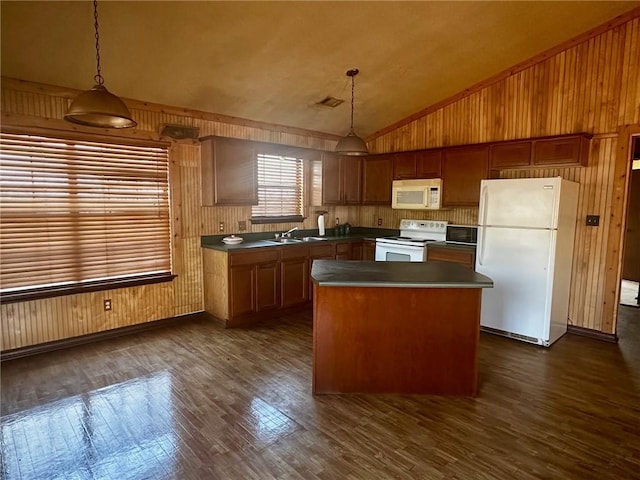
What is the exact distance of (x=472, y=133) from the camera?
16.5 feet

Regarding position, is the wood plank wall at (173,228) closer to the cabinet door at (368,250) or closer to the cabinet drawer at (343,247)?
the cabinet drawer at (343,247)

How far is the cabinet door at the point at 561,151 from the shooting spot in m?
4.00

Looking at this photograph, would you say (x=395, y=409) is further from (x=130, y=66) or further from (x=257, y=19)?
(x=130, y=66)

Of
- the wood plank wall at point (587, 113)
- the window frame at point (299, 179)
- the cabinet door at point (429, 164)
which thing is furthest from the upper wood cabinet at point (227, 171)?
the wood plank wall at point (587, 113)

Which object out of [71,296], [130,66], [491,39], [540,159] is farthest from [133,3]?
[540,159]

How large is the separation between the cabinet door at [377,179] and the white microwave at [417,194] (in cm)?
18

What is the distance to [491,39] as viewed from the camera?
394 centimetres


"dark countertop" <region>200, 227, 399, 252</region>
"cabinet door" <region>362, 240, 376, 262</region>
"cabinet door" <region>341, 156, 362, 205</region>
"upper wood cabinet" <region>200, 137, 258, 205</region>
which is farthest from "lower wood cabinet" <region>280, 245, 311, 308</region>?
"cabinet door" <region>341, 156, 362, 205</region>

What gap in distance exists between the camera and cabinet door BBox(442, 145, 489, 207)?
4.74 metres

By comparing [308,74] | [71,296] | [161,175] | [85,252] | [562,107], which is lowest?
[71,296]

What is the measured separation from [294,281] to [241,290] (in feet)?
2.61

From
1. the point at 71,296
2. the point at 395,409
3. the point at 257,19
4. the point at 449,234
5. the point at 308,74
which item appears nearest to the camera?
the point at 395,409

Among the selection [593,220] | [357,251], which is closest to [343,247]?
[357,251]

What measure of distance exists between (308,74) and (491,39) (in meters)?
1.93
